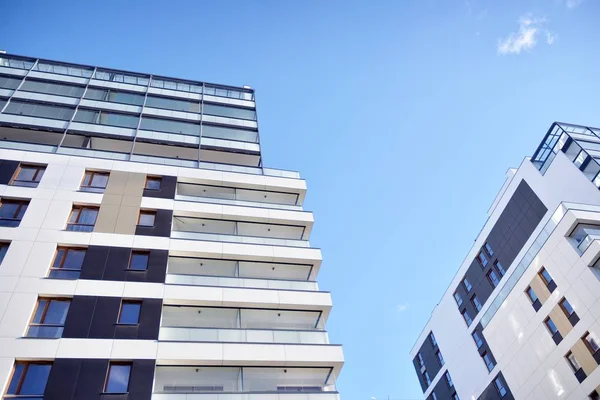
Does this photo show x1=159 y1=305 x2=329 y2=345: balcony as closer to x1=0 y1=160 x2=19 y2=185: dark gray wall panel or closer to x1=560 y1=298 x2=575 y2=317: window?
x1=0 y1=160 x2=19 y2=185: dark gray wall panel

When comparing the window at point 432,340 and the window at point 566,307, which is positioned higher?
the window at point 432,340

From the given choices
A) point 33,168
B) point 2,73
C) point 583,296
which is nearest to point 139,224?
point 33,168

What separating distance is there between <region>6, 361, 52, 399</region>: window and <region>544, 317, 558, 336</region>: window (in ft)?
100

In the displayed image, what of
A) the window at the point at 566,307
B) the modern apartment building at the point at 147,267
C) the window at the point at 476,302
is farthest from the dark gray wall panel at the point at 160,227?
the window at the point at 476,302

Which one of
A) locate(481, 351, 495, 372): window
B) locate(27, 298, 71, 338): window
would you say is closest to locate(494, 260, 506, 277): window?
locate(481, 351, 495, 372): window

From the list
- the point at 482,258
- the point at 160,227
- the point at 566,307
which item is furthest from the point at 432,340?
the point at 160,227

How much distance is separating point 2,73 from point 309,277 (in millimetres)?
29975

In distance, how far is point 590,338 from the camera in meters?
27.7

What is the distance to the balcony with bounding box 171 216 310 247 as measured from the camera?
26.0 m

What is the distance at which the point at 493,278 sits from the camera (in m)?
43.6

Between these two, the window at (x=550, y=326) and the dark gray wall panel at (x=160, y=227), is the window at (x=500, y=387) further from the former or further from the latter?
the dark gray wall panel at (x=160, y=227)

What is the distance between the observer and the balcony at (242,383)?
18938mm

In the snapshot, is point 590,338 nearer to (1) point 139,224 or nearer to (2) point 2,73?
(1) point 139,224

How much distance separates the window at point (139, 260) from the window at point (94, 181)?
512 centimetres
